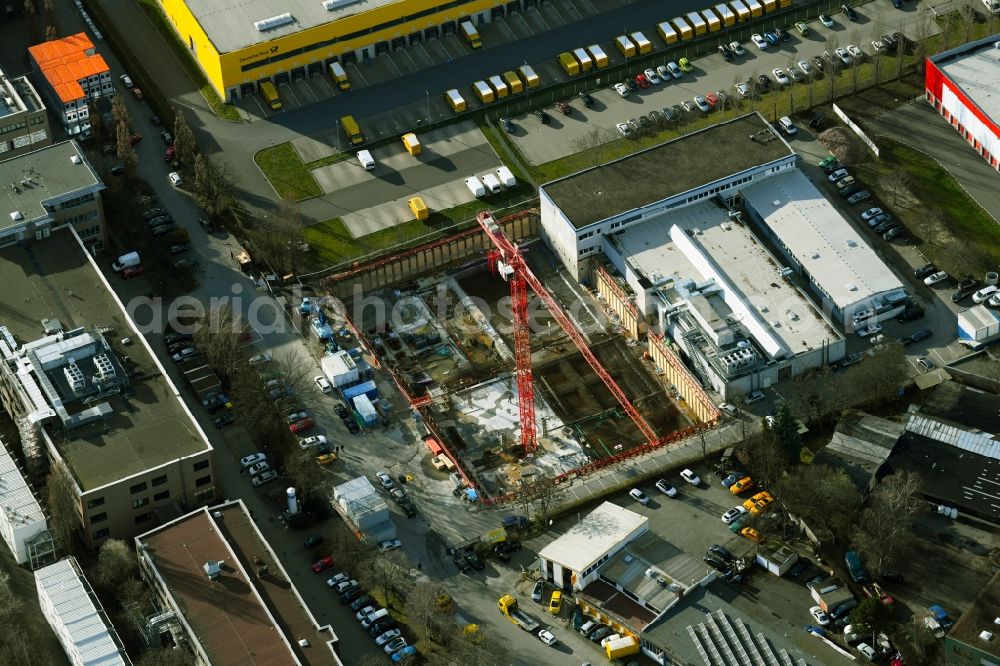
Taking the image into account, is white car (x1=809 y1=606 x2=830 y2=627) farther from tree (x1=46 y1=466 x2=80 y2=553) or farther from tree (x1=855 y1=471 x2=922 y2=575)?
tree (x1=46 y1=466 x2=80 y2=553)

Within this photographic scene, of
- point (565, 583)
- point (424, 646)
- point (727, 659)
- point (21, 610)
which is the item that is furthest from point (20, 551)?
point (727, 659)

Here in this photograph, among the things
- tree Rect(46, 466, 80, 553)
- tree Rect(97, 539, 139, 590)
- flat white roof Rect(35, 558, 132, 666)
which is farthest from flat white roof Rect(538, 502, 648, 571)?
tree Rect(46, 466, 80, 553)

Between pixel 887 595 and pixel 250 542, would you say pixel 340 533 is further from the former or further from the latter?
pixel 887 595

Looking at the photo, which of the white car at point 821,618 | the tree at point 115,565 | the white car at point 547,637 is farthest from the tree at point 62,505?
the white car at point 821,618

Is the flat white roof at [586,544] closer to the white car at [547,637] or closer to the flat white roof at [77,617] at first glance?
the white car at [547,637]

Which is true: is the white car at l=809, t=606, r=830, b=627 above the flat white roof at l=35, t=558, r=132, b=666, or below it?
below

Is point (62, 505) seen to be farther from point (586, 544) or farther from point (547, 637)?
point (586, 544)
